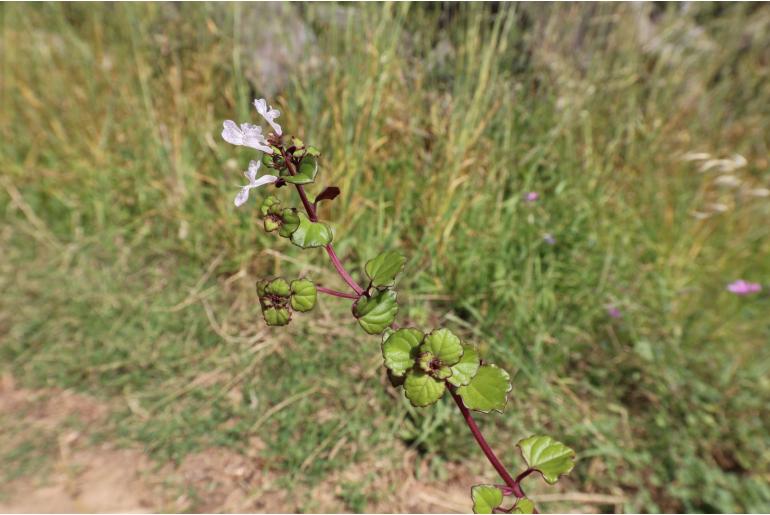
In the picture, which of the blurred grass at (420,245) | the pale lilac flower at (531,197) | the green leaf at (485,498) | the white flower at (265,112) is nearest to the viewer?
the white flower at (265,112)

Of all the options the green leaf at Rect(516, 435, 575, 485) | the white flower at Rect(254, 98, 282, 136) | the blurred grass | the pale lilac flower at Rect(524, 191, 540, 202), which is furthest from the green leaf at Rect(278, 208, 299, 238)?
the pale lilac flower at Rect(524, 191, 540, 202)

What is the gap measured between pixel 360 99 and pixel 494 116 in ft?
1.67

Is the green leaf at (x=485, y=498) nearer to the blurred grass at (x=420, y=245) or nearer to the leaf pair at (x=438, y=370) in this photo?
the leaf pair at (x=438, y=370)

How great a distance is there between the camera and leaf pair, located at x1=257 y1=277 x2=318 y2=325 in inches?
31.4

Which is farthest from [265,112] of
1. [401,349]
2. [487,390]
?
[487,390]

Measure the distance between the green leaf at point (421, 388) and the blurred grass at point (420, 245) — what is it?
928 mm

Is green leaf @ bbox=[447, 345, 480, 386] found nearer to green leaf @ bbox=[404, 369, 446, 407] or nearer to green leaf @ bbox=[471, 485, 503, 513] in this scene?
green leaf @ bbox=[404, 369, 446, 407]

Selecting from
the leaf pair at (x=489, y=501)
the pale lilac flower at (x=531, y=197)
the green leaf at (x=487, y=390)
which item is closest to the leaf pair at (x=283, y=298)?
the green leaf at (x=487, y=390)

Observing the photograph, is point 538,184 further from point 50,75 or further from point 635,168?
point 50,75

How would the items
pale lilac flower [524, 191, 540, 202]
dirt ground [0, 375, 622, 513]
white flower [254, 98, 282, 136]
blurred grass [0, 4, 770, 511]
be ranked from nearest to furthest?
white flower [254, 98, 282, 136] < dirt ground [0, 375, 622, 513] < blurred grass [0, 4, 770, 511] < pale lilac flower [524, 191, 540, 202]

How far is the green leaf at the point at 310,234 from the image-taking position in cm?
77

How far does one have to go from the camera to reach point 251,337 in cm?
198

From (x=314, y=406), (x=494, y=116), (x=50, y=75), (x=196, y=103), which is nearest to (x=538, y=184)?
(x=494, y=116)

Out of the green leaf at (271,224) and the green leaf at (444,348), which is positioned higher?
the green leaf at (271,224)
